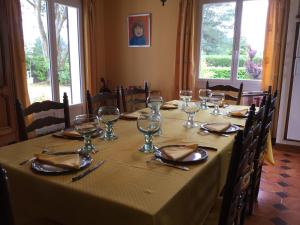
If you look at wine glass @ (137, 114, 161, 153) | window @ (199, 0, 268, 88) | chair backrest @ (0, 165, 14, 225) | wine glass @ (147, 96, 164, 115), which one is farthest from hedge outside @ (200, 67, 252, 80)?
chair backrest @ (0, 165, 14, 225)

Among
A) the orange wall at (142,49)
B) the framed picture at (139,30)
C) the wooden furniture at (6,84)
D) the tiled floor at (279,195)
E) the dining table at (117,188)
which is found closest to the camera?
the dining table at (117,188)

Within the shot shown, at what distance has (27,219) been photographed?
1.16 metres

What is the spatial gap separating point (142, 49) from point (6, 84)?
89.3 inches

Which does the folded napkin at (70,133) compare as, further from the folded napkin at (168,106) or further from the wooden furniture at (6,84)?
the wooden furniture at (6,84)

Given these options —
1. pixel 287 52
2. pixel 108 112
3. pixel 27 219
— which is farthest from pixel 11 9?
pixel 287 52

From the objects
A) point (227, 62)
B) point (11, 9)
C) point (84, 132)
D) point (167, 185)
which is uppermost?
point (11, 9)

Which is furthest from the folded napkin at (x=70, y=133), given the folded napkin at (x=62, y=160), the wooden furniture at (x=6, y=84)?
the wooden furniture at (x=6, y=84)

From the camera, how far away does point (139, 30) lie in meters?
4.59

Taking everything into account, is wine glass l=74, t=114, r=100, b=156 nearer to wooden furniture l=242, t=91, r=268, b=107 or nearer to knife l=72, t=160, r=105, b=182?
knife l=72, t=160, r=105, b=182

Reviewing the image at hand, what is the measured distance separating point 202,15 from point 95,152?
343 cm

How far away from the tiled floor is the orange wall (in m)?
2.17

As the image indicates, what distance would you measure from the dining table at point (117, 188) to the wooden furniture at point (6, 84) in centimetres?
211

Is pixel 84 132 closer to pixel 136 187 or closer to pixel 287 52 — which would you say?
pixel 136 187

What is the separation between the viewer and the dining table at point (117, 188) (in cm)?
90
